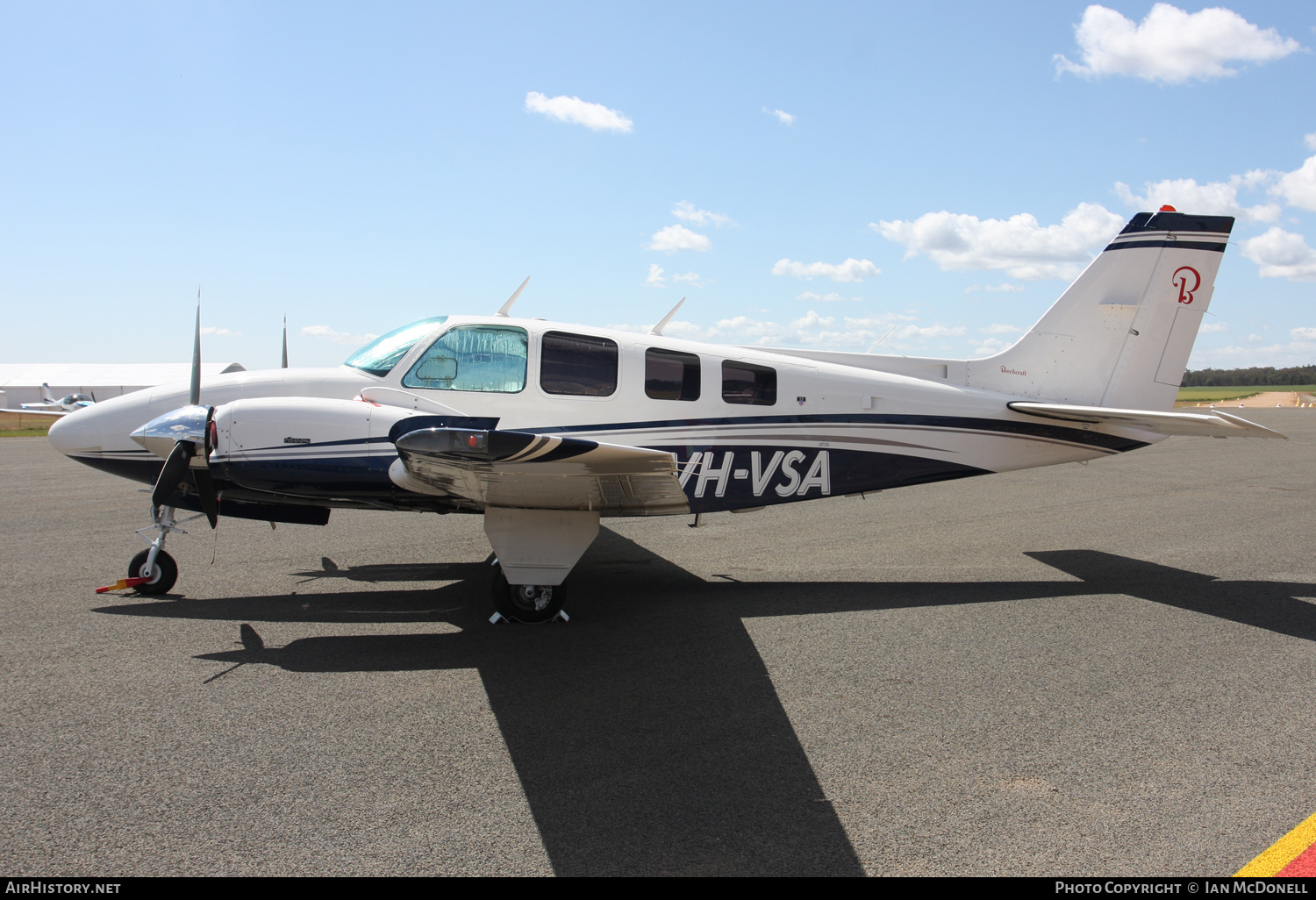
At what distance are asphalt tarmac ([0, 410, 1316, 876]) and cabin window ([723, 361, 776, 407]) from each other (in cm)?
178

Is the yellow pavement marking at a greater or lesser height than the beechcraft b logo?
lesser

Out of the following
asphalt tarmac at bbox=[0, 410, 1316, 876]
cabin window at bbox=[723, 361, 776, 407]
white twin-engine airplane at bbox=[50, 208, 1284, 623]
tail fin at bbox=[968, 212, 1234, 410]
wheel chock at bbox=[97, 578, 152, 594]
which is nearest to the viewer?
asphalt tarmac at bbox=[0, 410, 1316, 876]

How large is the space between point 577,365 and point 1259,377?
14092 centimetres

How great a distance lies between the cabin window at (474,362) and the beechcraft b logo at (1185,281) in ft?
21.7

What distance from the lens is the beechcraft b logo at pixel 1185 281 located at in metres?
7.66

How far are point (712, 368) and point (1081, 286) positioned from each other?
13.7ft

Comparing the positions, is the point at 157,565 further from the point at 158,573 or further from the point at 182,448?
the point at 182,448

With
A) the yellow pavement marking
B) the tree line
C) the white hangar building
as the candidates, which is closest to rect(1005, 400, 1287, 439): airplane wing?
the yellow pavement marking

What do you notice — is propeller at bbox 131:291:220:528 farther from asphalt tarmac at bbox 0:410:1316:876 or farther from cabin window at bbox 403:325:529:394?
cabin window at bbox 403:325:529:394

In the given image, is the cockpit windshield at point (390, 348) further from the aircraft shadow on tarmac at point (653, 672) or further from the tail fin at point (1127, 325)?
the tail fin at point (1127, 325)

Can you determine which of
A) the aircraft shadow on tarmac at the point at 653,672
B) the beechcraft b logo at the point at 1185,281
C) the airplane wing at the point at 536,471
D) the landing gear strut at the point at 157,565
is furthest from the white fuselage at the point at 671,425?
the beechcraft b logo at the point at 1185,281

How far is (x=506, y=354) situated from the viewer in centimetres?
648

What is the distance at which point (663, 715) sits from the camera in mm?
4176

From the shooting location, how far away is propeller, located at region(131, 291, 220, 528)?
5699 millimetres
